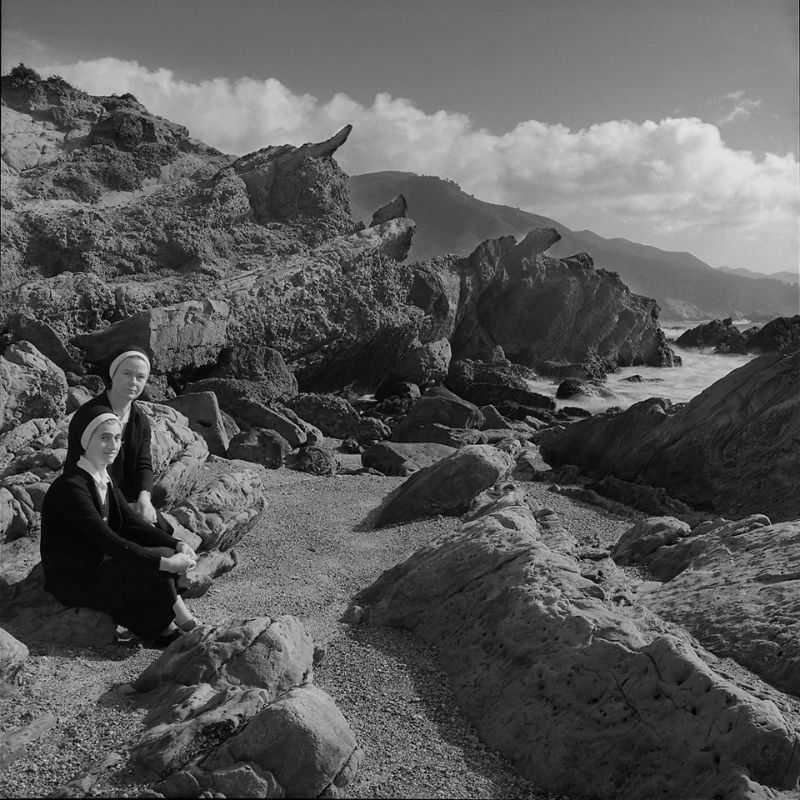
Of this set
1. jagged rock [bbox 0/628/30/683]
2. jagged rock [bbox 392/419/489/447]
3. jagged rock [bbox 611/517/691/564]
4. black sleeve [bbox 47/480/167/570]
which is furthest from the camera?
jagged rock [bbox 392/419/489/447]

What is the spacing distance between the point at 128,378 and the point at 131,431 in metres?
0.41

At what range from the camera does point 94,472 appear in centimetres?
464

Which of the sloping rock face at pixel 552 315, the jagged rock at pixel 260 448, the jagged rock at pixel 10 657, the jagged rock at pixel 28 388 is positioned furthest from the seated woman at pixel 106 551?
the sloping rock face at pixel 552 315

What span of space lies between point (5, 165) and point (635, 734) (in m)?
22.6

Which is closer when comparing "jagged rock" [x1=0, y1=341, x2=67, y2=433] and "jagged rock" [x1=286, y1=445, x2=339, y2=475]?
"jagged rock" [x1=0, y1=341, x2=67, y2=433]

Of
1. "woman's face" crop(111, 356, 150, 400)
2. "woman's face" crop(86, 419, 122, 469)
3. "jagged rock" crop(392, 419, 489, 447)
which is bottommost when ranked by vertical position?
"jagged rock" crop(392, 419, 489, 447)

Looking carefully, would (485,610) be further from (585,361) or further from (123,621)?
(585,361)

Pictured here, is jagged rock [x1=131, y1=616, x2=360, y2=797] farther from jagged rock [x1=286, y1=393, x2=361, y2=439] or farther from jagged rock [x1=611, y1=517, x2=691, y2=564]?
jagged rock [x1=286, y1=393, x2=361, y2=439]

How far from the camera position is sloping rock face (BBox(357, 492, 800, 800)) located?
10.4 feet

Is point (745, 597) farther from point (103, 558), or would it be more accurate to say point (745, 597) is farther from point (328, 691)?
point (103, 558)

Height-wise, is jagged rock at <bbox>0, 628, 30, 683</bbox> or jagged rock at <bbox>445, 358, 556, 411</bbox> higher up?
jagged rock at <bbox>445, 358, 556, 411</bbox>

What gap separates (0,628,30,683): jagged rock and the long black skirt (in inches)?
22.0

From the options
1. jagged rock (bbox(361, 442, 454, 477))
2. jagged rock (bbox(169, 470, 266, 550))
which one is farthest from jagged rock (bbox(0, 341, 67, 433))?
jagged rock (bbox(361, 442, 454, 477))

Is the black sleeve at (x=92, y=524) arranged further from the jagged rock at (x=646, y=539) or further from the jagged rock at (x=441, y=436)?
the jagged rock at (x=441, y=436)
